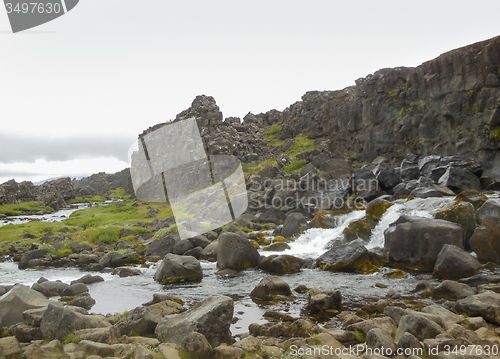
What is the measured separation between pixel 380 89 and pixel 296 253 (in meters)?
67.6

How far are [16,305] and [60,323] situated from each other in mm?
4227

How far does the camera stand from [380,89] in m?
83.5

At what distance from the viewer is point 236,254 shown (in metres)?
25.2

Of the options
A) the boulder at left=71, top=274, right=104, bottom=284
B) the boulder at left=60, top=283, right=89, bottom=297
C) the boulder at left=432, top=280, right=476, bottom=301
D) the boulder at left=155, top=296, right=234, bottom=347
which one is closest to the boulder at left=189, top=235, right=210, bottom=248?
the boulder at left=71, top=274, right=104, bottom=284

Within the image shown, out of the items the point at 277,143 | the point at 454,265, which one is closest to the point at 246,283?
the point at 454,265

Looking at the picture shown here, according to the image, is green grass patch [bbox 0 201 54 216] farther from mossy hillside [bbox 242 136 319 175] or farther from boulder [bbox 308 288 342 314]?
boulder [bbox 308 288 342 314]

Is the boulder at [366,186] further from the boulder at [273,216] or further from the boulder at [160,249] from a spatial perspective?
the boulder at [160,249]

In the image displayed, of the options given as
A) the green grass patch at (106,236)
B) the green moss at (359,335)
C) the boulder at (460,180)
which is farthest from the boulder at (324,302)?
the green grass patch at (106,236)

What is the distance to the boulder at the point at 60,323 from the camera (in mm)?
11805

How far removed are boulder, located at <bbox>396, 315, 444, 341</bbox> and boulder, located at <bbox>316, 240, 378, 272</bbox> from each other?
11.6 metres

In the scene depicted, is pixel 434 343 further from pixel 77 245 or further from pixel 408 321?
pixel 77 245

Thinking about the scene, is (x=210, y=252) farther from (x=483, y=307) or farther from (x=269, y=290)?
(x=483, y=307)

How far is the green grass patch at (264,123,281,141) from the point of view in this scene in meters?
150

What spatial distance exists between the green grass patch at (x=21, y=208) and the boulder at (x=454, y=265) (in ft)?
502
